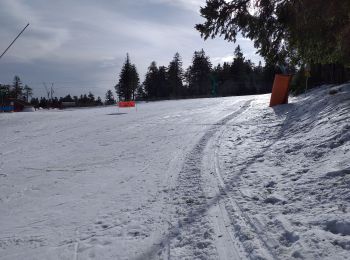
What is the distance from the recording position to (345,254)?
389 centimetres

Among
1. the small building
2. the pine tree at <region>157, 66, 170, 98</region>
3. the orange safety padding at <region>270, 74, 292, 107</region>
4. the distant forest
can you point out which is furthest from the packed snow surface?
the pine tree at <region>157, 66, 170, 98</region>

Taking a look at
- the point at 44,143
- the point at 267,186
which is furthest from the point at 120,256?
the point at 44,143

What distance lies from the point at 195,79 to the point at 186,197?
104175mm

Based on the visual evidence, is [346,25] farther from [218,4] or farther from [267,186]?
[267,186]

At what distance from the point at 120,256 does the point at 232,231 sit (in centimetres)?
141

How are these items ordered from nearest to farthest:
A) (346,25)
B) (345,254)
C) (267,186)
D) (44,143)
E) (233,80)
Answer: (345,254)
(267,186)
(346,25)
(44,143)
(233,80)

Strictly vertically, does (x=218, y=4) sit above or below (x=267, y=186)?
above

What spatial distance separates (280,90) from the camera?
763 inches

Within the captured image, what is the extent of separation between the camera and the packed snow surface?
14.6 feet

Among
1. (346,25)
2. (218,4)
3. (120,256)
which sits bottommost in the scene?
(120,256)

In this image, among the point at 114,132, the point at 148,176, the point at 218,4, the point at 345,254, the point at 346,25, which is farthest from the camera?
the point at 114,132

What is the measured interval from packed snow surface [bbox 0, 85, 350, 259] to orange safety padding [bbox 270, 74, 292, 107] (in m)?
7.53

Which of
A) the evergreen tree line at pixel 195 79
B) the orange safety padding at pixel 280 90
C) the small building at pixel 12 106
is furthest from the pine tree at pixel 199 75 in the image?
the orange safety padding at pixel 280 90

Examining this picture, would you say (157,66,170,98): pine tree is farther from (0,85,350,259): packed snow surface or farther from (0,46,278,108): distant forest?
(0,85,350,259): packed snow surface
